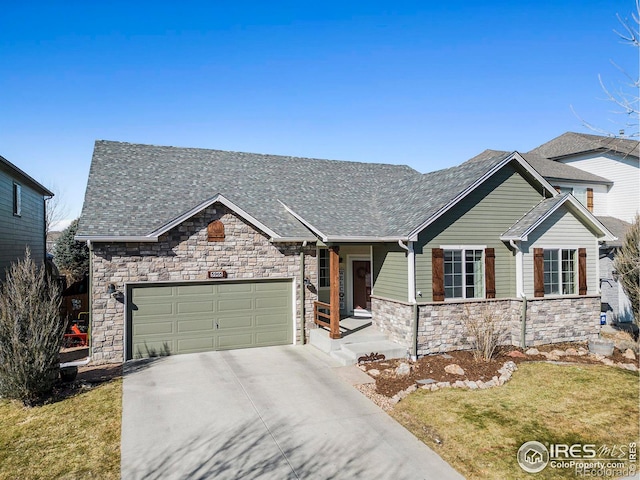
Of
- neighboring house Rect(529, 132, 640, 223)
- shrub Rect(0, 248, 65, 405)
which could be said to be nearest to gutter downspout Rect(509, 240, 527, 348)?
neighboring house Rect(529, 132, 640, 223)

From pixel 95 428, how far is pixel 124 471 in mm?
1894

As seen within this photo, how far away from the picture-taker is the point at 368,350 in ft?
39.4

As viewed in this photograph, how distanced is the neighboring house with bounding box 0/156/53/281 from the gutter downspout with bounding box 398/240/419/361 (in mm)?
11909

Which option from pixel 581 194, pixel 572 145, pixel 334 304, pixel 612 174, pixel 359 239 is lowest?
pixel 334 304

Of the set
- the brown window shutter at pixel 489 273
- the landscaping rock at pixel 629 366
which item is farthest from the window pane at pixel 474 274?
the landscaping rock at pixel 629 366

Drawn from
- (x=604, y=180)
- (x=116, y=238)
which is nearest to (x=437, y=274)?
(x=116, y=238)

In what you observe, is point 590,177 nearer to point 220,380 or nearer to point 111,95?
point 220,380

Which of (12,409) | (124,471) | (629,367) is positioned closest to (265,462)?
(124,471)

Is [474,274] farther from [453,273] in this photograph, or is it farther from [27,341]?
[27,341]

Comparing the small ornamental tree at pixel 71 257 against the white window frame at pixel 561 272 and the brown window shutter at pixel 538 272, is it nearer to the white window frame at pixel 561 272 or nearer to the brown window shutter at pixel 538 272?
the brown window shutter at pixel 538 272

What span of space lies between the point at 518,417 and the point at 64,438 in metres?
8.24

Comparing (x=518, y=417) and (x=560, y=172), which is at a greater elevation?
(x=560, y=172)

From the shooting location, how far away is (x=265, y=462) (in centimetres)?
663

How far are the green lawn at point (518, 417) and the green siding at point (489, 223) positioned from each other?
11.7ft
